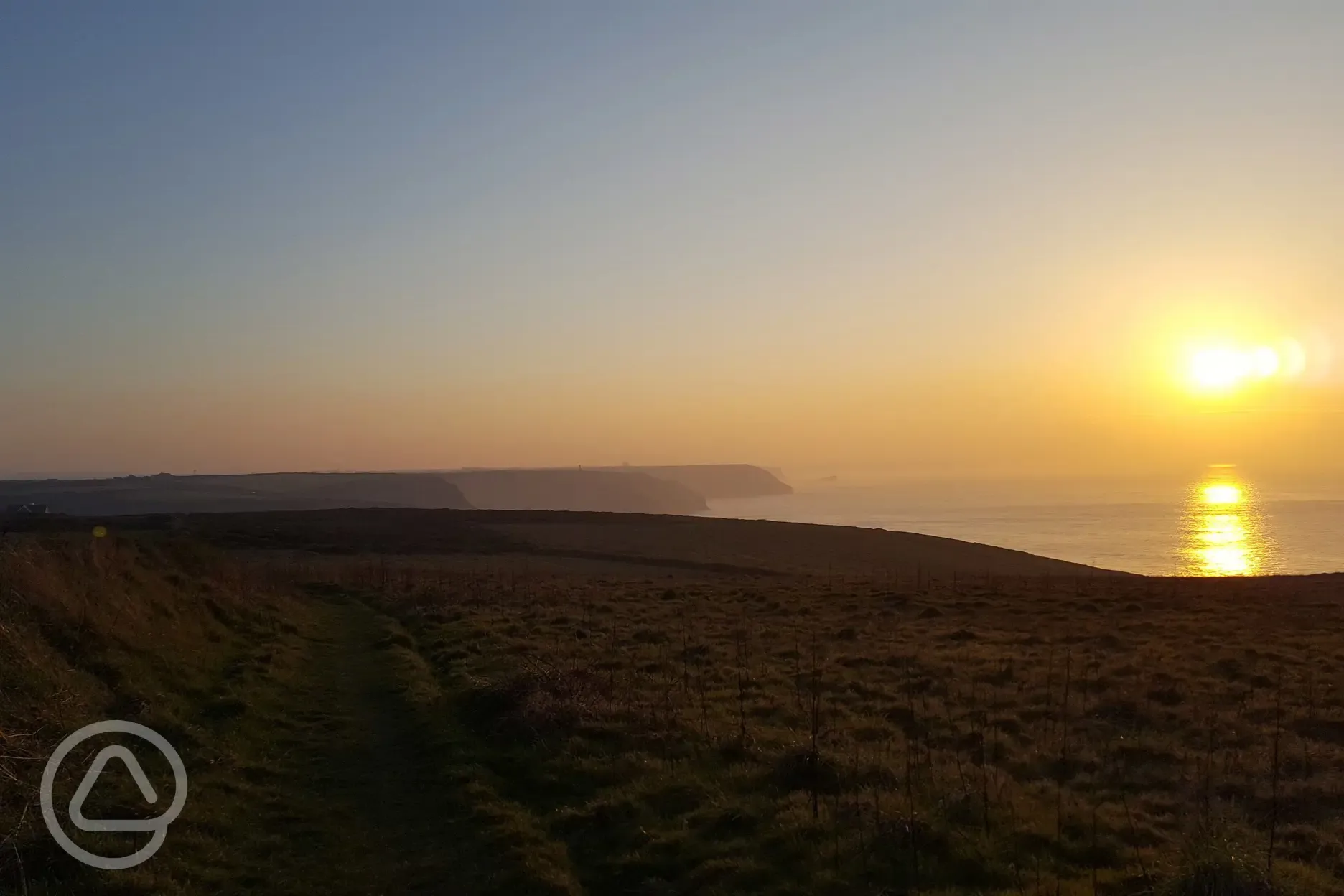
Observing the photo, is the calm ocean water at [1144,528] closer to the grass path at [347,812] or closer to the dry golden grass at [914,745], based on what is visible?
the dry golden grass at [914,745]

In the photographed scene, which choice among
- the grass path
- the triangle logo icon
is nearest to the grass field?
the grass path

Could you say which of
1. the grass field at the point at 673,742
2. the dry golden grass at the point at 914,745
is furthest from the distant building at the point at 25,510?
the dry golden grass at the point at 914,745

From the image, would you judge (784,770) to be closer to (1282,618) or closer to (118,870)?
(118,870)

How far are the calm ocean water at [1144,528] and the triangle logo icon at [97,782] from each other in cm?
5982

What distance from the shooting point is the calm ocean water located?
251ft

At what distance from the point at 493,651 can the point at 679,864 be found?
401 inches

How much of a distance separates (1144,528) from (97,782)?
5204 inches

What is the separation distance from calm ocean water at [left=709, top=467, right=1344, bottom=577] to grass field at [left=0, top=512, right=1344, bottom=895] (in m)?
46.9

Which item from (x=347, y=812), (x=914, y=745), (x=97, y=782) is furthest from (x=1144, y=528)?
(x=97, y=782)

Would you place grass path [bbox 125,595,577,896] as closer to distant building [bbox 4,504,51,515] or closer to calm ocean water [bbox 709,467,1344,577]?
calm ocean water [bbox 709,467,1344,577]

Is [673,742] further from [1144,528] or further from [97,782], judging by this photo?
[1144,528]

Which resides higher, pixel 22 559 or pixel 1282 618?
pixel 22 559

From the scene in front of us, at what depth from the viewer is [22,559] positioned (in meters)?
13.4

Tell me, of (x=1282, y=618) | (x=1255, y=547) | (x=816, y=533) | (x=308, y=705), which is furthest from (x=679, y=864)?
(x=1255, y=547)
